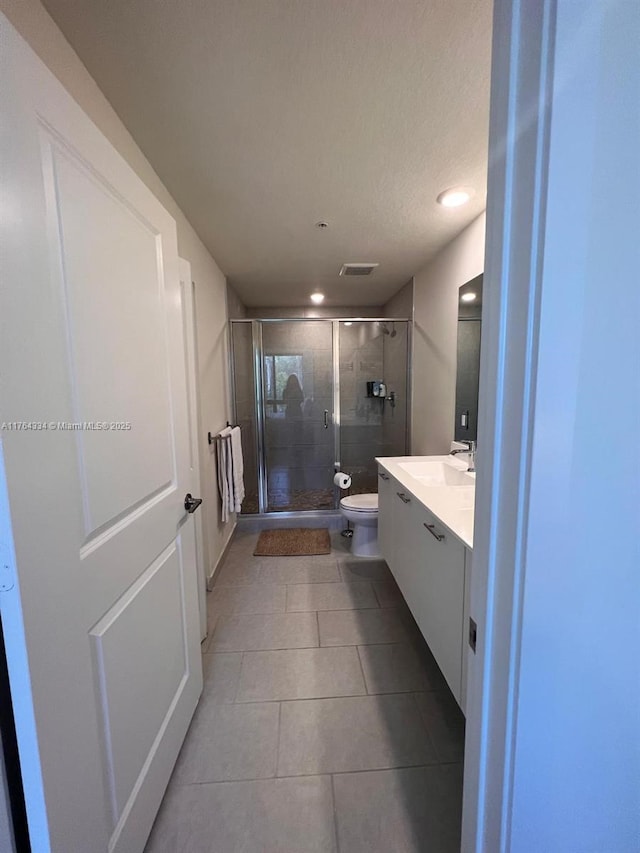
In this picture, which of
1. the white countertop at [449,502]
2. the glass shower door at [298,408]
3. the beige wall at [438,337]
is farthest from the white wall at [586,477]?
the glass shower door at [298,408]

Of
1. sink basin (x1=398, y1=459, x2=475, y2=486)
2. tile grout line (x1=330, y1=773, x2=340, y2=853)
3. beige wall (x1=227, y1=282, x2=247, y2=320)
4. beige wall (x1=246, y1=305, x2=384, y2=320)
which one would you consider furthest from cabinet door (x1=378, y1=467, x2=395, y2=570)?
beige wall (x1=246, y1=305, x2=384, y2=320)

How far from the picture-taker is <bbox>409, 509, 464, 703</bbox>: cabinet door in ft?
3.60

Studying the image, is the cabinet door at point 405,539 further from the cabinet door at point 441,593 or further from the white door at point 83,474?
the white door at point 83,474

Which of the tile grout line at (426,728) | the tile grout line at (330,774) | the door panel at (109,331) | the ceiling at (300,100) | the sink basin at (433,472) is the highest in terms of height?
the ceiling at (300,100)

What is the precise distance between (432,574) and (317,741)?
2.55ft

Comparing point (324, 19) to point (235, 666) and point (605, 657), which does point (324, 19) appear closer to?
point (605, 657)

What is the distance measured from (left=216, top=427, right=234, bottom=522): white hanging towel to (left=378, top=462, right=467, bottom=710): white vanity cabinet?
1.32 metres

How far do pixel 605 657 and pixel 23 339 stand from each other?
1104mm

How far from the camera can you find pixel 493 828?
0.59 meters

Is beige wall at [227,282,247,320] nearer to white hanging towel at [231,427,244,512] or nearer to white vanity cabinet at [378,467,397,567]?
white hanging towel at [231,427,244,512]

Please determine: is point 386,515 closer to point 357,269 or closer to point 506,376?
point 506,376

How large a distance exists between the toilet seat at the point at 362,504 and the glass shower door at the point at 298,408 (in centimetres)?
91

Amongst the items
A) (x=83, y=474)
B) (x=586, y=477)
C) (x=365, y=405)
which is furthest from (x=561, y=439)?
(x=365, y=405)

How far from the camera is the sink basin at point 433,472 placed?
6.55ft
